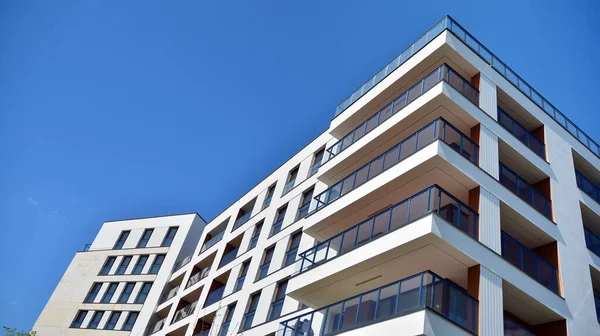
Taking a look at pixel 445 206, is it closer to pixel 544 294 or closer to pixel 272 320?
pixel 544 294

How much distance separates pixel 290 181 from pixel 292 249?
5673 mm

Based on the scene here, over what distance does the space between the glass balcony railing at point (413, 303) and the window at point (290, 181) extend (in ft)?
47.8

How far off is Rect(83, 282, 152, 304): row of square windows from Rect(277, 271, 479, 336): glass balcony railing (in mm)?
26439

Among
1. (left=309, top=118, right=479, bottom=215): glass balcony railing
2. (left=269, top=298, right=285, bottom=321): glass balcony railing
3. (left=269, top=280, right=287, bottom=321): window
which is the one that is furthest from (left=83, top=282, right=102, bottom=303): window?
(left=309, top=118, right=479, bottom=215): glass balcony railing

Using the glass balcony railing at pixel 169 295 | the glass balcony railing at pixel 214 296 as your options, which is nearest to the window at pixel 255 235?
the glass balcony railing at pixel 214 296

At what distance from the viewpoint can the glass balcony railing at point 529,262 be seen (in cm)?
1530

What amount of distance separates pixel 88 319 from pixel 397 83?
29.6 m

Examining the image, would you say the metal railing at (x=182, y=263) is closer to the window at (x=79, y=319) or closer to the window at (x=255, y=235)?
the window at (x=79, y=319)

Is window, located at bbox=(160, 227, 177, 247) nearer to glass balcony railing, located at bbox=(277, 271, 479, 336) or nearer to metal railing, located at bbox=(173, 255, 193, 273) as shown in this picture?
metal railing, located at bbox=(173, 255, 193, 273)

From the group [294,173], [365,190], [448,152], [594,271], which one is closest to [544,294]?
[594,271]

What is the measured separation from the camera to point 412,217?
15.3 metres

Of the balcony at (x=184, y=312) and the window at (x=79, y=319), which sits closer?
the balcony at (x=184, y=312)

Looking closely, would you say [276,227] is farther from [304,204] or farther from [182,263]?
[182,263]

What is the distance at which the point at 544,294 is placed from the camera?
49.5ft
